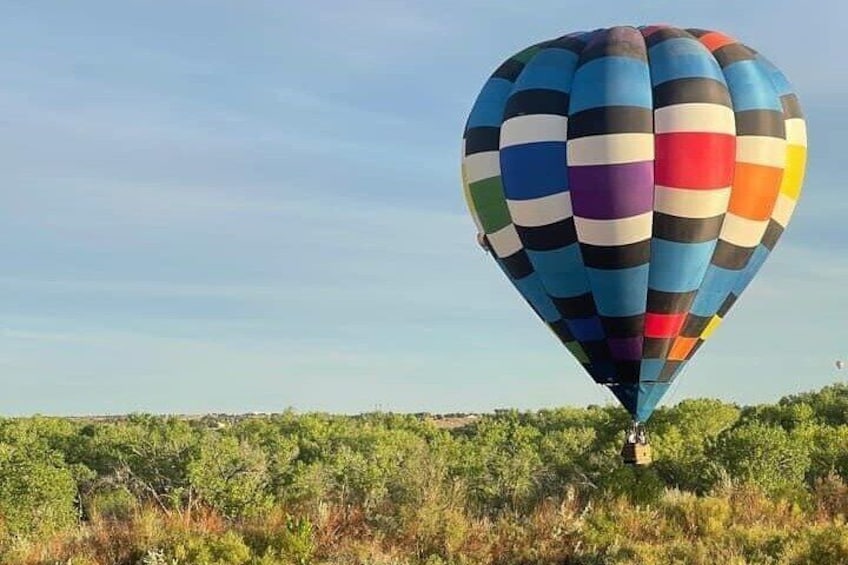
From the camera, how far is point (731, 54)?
1981 centimetres

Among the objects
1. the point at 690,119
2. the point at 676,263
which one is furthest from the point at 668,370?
the point at 690,119

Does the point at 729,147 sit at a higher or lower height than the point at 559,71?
lower

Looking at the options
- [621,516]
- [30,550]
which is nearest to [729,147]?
[621,516]

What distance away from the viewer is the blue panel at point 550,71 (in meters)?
19.4

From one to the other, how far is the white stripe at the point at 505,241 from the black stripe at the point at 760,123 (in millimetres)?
4893

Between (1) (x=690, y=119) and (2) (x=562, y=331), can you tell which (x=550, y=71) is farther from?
(2) (x=562, y=331)

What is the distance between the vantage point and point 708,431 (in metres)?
50.6

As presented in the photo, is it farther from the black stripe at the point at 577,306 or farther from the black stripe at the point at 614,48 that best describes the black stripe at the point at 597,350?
the black stripe at the point at 614,48

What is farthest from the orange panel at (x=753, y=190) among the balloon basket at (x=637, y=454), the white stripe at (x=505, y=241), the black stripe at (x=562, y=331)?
the balloon basket at (x=637, y=454)

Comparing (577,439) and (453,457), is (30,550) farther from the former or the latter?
(577,439)

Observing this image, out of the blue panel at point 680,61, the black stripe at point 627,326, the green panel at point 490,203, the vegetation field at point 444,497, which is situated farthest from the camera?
the green panel at point 490,203

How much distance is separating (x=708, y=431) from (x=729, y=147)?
34930 mm

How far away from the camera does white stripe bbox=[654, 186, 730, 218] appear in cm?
1830

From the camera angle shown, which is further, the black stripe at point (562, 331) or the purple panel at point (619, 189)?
the black stripe at point (562, 331)
